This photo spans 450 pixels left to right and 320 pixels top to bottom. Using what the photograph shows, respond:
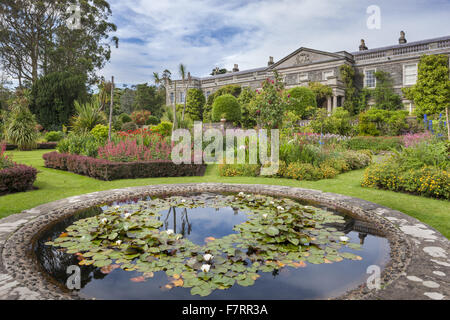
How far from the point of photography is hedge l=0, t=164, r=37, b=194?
582cm

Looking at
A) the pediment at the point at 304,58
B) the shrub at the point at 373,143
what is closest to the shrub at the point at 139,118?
the pediment at the point at 304,58

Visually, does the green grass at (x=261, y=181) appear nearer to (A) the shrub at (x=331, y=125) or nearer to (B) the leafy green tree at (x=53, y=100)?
(A) the shrub at (x=331, y=125)

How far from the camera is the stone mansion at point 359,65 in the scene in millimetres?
23088

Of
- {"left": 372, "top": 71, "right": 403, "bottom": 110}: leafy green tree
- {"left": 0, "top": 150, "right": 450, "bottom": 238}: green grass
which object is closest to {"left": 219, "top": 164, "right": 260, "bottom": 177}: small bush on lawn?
{"left": 0, "top": 150, "right": 450, "bottom": 238}: green grass

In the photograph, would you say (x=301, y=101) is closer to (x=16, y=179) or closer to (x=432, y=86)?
(x=432, y=86)

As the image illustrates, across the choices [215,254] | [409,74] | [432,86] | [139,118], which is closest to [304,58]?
[409,74]

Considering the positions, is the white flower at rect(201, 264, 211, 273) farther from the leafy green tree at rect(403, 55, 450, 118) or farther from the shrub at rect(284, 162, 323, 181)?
the leafy green tree at rect(403, 55, 450, 118)

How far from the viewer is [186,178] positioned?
817 cm

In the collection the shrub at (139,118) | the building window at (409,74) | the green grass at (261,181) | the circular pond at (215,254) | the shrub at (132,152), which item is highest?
the building window at (409,74)

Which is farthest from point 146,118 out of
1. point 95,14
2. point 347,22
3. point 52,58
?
point 347,22

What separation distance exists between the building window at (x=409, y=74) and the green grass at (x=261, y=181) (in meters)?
19.1

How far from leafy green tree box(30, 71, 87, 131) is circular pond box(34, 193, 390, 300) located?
20406 millimetres

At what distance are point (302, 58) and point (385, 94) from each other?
8.95 m
